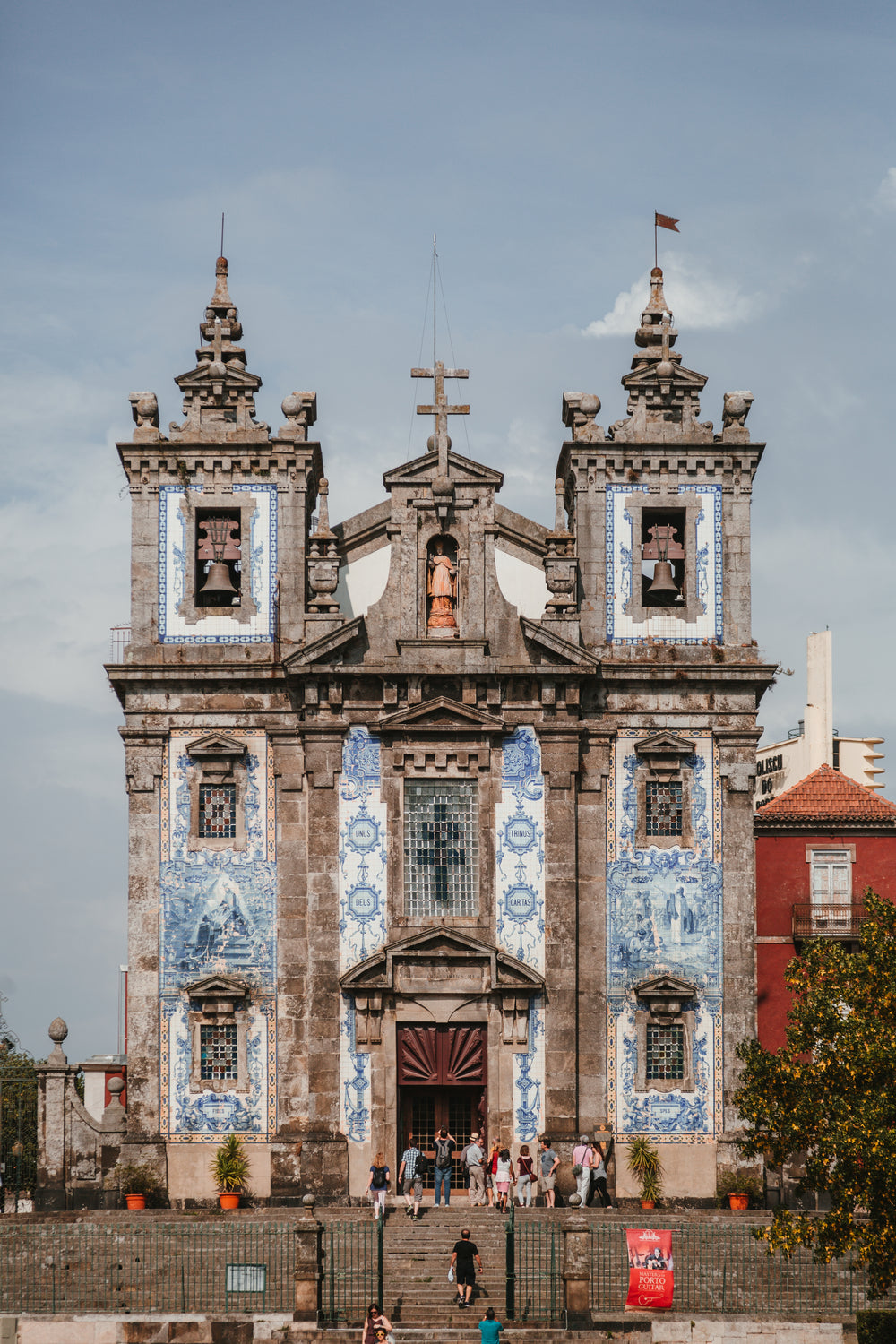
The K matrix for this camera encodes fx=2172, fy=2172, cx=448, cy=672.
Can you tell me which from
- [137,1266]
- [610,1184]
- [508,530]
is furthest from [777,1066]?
[508,530]

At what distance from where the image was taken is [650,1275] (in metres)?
33.5

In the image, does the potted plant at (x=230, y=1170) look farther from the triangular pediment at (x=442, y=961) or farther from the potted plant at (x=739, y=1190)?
the potted plant at (x=739, y=1190)

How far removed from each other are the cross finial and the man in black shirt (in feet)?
51.4

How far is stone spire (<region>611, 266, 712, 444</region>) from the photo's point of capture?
43594mm

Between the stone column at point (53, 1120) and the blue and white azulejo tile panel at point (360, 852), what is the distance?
555 cm

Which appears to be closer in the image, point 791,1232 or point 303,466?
point 791,1232

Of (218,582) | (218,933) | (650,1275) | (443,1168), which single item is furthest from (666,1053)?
(218,582)

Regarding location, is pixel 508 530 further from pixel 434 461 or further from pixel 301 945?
pixel 301 945

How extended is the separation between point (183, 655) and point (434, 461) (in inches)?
246

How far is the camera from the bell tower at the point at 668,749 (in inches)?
1623

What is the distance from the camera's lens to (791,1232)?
105 ft

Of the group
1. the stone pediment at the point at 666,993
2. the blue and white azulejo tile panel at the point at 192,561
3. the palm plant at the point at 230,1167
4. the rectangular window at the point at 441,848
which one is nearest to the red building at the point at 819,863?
the stone pediment at the point at 666,993

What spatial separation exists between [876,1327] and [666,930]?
34.4 ft

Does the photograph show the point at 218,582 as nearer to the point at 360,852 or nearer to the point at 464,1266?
the point at 360,852
